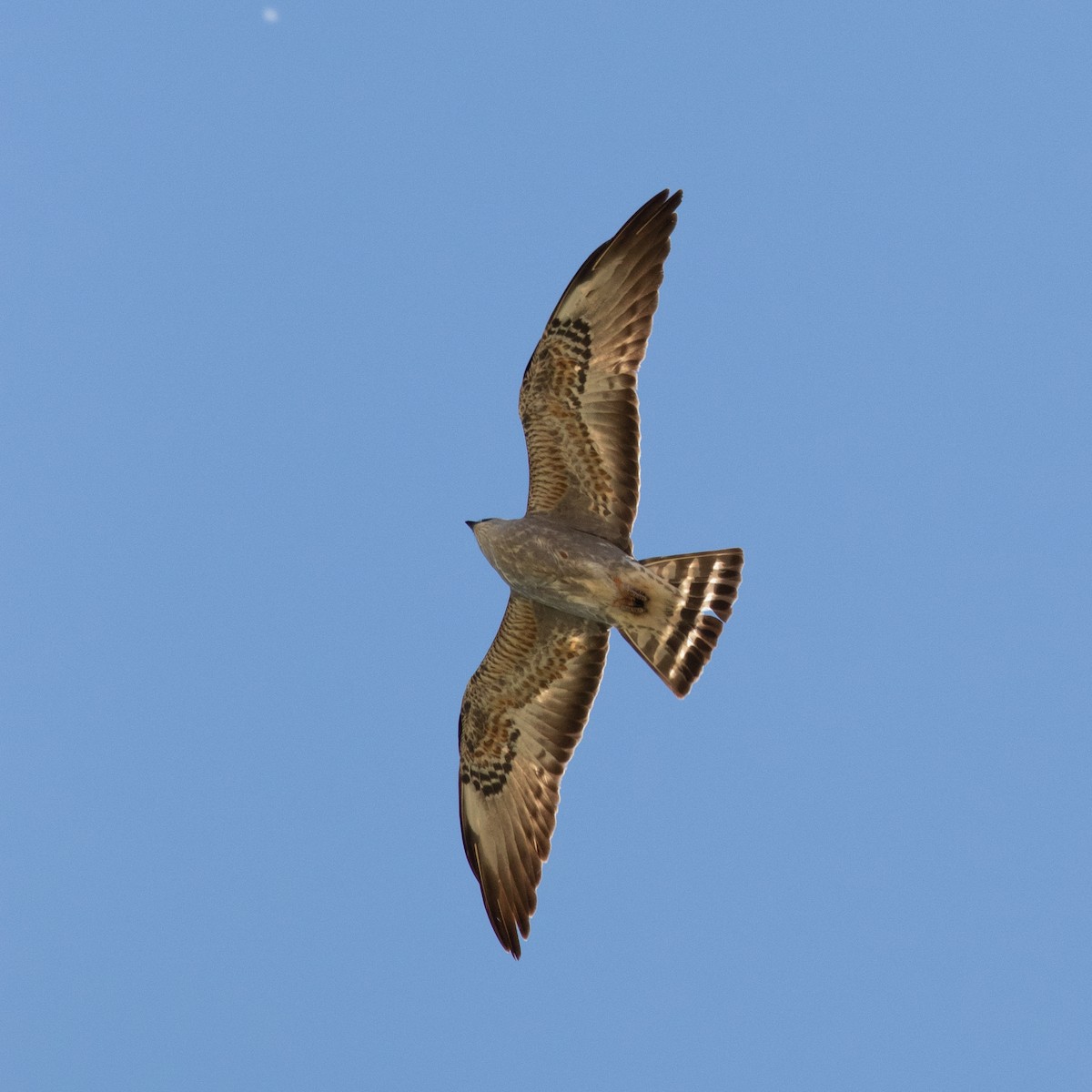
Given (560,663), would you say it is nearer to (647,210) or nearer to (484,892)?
(484,892)

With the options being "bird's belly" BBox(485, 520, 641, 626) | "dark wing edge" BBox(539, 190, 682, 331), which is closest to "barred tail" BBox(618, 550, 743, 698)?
"bird's belly" BBox(485, 520, 641, 626)

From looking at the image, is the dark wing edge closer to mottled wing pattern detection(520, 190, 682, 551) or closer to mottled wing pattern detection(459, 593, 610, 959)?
mottled wing pattern detection(520, 190, 682, 551)

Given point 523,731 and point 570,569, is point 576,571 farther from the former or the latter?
point 523,731

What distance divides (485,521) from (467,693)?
160 cm

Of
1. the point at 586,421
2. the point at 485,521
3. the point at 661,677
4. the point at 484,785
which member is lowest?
the point at 484,785

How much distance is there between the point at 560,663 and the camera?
1266 centimetres

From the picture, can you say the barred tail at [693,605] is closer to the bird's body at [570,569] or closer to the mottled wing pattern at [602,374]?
the bird's body at [570,569]

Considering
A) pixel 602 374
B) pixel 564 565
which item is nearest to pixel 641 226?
pixel 602 374

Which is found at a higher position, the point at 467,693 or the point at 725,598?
the point at 725,598

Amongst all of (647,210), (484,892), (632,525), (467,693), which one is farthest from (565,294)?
(484,892)

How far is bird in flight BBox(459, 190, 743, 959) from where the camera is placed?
11.8 meters

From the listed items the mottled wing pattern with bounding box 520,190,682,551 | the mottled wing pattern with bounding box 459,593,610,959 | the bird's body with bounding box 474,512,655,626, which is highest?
the mottled wing pattern with bounding box 520,190,682,551

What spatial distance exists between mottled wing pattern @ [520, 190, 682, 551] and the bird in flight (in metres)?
0.01

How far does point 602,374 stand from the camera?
11891 mm
